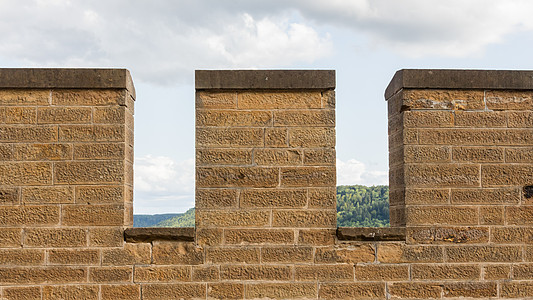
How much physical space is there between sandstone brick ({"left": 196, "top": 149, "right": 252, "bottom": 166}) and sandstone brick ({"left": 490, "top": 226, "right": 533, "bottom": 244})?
239 centimetres

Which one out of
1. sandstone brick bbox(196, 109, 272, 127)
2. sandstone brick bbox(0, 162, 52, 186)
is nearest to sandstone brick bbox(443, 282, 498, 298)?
sandstone brick bbox(196, 109, 272, 127)

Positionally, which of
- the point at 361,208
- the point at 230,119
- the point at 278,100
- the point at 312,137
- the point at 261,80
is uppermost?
the point at 261,80

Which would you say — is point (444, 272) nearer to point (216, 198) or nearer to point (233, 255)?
point (233, 255)

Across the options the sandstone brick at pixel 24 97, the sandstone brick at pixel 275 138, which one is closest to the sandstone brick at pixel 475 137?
the sandstone brick at pixel 275 138

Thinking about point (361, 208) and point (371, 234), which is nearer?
point (371, 234)

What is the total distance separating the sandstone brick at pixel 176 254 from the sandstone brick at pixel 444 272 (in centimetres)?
198

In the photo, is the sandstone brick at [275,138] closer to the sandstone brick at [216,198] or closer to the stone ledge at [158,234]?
the sandstone brick at [216,198]

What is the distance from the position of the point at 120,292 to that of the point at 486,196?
347 centimetres

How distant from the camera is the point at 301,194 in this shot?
5242 mm

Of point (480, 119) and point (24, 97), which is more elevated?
point (24, 97)

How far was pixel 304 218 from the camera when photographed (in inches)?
206

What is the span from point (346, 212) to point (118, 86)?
41.7 m

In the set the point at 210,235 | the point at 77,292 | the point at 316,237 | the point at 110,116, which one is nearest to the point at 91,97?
the point at 110,116

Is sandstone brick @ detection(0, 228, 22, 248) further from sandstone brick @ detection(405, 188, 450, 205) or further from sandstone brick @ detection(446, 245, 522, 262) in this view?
sandstone brick @ detection(446, 245, 522, 262)
